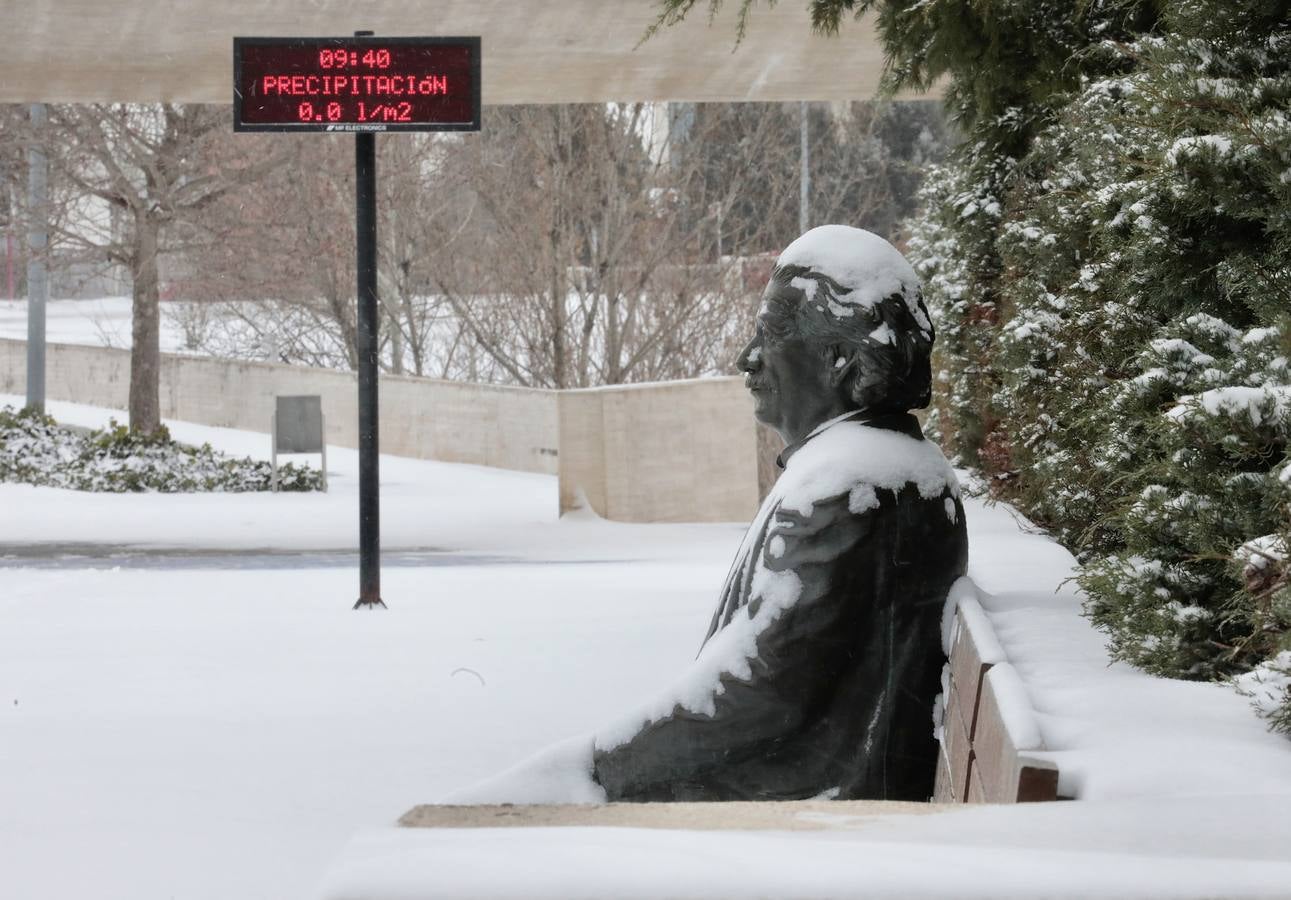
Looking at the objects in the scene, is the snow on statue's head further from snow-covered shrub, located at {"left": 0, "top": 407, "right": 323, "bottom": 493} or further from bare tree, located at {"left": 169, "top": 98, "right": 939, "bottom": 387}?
bare tree, located at {"left": 169, "top": 98, "right": 939, "bottom": 387}

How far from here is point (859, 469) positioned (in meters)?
3.04

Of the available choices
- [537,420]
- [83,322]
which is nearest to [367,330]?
[537,420]

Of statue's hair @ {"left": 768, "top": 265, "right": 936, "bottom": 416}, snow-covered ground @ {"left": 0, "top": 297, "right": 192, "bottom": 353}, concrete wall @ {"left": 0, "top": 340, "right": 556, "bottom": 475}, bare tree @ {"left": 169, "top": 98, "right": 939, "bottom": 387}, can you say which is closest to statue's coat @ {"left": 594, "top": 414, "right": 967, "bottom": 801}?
statue's hair @ {"left": 768, "top": 265, "right": 936, "bottom": 416}

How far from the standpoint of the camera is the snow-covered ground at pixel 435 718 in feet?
Result: 6.33

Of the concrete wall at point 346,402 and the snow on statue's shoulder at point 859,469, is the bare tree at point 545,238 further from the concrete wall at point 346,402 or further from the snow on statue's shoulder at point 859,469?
the snow on statue's shoulder at point 859,469

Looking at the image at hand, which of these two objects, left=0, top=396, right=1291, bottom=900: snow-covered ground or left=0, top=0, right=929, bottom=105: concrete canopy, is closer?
left=0, top=396, right=1291, bottom=900: snow-covered ground

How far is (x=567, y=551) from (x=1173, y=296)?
12.2m

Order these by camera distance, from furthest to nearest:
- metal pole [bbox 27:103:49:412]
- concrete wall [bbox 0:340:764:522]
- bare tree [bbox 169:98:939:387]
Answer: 1. bare tree [bbox 169:98:939:387]
2. metal pole [bbox 27:103:49:412]
3. concrete wall [bbox 0:340:764:522]

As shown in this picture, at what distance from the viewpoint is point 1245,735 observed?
252 cm

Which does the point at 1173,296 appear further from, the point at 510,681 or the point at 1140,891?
the point at 510,681

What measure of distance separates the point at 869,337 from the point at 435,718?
474 cm

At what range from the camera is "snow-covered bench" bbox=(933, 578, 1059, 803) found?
2258 millimetres

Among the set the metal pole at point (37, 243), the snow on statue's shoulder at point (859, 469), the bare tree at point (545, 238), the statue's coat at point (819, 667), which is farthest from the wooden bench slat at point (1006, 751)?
the bare tree at point (545, 238)

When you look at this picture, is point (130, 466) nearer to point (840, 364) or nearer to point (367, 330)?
point (367, 330)
